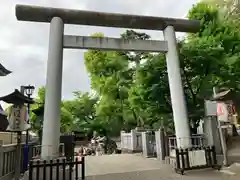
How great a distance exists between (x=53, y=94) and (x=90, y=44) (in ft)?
8.51

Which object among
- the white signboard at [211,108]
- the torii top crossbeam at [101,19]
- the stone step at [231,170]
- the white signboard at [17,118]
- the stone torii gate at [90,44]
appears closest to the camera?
the white signboard at [17,118]

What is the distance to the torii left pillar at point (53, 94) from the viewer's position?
7469 mm

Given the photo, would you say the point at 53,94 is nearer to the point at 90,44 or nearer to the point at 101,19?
the point at 90,44

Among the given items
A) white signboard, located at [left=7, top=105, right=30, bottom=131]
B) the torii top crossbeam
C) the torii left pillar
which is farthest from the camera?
the torii top crossbeam

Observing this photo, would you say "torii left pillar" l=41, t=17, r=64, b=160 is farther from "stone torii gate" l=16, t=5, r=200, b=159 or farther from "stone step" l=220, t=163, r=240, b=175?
"stone step" l=220, t=163, r=240, b=175

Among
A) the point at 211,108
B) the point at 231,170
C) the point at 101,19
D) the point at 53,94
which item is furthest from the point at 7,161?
the point at 211,108

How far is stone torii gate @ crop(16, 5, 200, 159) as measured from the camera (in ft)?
25.4

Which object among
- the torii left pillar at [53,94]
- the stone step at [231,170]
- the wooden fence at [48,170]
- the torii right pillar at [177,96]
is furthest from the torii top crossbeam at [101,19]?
the stone step at [231,170]

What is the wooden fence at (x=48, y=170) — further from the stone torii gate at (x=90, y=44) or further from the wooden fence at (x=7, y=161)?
the wooden fence at (x=7, y=161)

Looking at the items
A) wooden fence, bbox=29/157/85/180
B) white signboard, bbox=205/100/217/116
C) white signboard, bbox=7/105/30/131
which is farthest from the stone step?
white signboard, bbox=7/105/30/131

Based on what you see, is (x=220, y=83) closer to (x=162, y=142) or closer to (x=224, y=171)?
(x=162, y=142)

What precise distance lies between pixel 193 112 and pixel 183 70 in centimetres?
230

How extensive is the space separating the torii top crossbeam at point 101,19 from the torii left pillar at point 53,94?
36cm

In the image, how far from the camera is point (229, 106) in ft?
26.1
